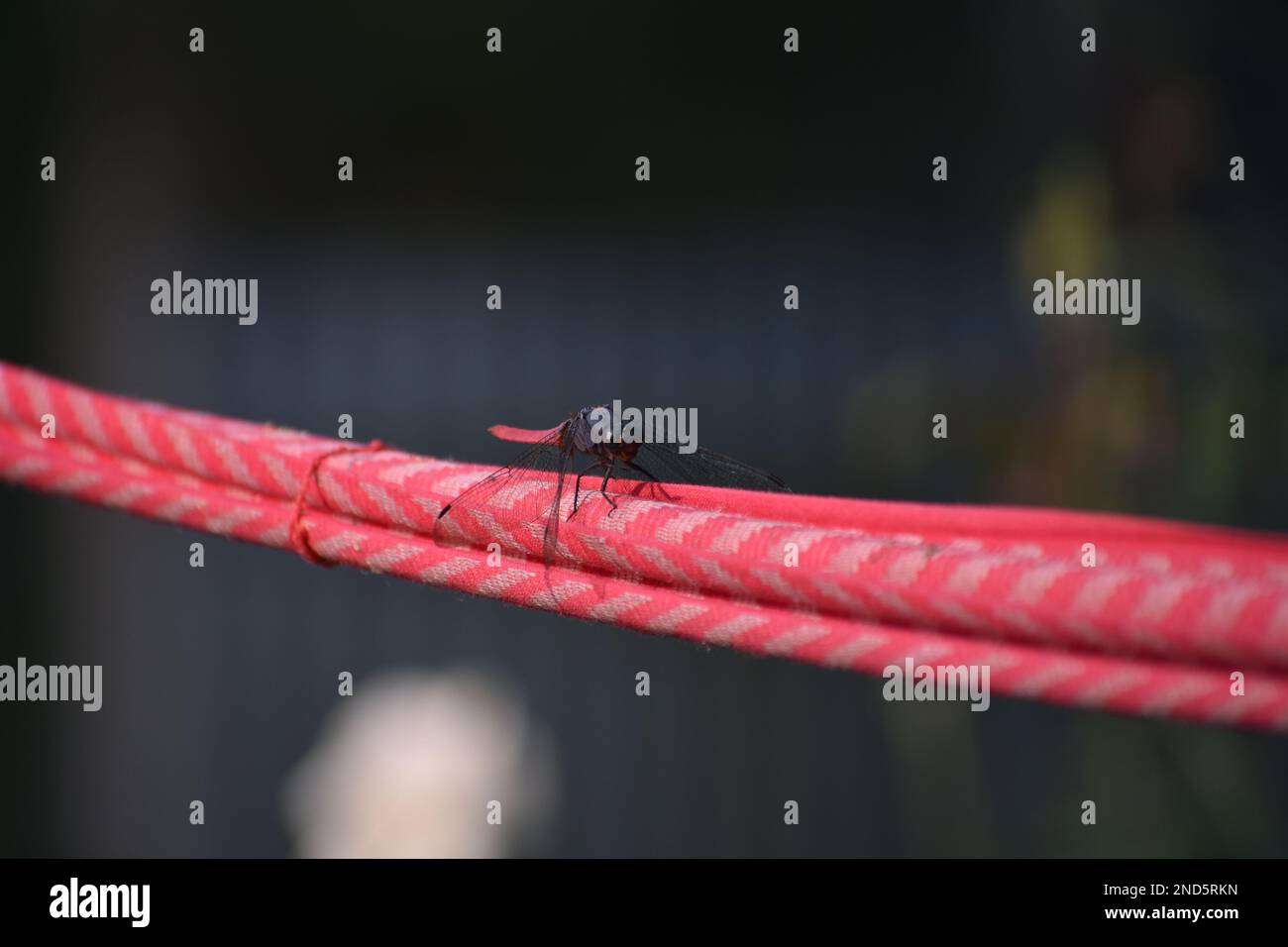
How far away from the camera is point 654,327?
13.2 feet

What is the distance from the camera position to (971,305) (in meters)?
3.76

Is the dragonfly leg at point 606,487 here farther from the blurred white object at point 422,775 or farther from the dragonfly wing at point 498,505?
the blurred white object at point 422,775

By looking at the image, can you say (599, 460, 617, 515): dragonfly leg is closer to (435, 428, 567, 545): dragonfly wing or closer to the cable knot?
(435, 428, 567, 545): dragonfly wing

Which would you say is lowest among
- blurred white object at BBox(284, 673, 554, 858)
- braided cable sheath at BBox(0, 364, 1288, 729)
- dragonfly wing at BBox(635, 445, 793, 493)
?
blurred white object at BBox(284, 673, 554, 858)

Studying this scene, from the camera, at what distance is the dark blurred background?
341 cm

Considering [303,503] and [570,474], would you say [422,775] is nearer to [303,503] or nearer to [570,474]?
[303,503]

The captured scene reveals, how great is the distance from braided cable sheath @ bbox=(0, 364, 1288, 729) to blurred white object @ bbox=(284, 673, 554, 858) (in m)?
2.49

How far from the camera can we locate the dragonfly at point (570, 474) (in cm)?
114

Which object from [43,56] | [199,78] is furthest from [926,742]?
[43,56]

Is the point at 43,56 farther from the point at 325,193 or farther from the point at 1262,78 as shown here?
the point at 1262,78

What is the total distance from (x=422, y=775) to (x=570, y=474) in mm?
2726

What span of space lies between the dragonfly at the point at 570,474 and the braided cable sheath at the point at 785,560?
11 mm

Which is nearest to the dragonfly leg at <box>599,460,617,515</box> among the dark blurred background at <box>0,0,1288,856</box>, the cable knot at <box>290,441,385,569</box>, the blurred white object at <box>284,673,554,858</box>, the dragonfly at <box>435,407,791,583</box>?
the dragonfly at <box>435,407,791,583</box>

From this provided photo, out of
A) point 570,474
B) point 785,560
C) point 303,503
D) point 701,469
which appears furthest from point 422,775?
point 785,560
